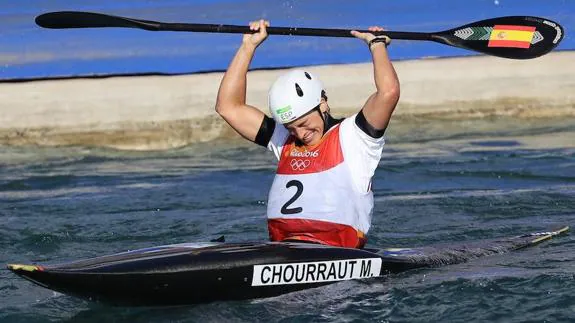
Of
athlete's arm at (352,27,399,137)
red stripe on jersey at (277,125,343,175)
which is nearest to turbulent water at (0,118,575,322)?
red stripe on jersey at (277,125,343,175)

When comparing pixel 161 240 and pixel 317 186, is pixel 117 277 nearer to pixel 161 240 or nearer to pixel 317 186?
pixel 317 186

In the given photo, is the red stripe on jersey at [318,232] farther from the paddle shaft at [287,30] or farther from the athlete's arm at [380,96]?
the paddle shaft at [287,30]

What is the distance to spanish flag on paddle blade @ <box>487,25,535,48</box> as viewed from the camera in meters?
7.63

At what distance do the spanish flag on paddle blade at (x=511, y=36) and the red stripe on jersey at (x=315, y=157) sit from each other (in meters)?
1.50

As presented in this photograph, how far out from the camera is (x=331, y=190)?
668 centimetres

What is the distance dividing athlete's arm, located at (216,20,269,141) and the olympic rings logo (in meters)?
Result: 0.43

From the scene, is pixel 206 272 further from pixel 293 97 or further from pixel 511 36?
pixel 511 36

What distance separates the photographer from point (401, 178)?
11211 mm

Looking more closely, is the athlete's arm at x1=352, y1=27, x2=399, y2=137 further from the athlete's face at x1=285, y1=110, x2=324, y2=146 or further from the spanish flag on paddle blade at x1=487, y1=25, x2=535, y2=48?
the spanish flag on paddle blade at x1=487, y1=25, x2=535, y2=48

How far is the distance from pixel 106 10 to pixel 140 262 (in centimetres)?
820

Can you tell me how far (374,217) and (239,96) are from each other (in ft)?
8.80

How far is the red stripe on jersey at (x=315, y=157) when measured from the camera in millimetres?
6695

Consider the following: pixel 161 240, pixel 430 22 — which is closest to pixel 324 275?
pixel 161 240

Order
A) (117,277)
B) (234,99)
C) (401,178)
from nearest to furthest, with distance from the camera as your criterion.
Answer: (117,277)
(234,99)
(401,178)
